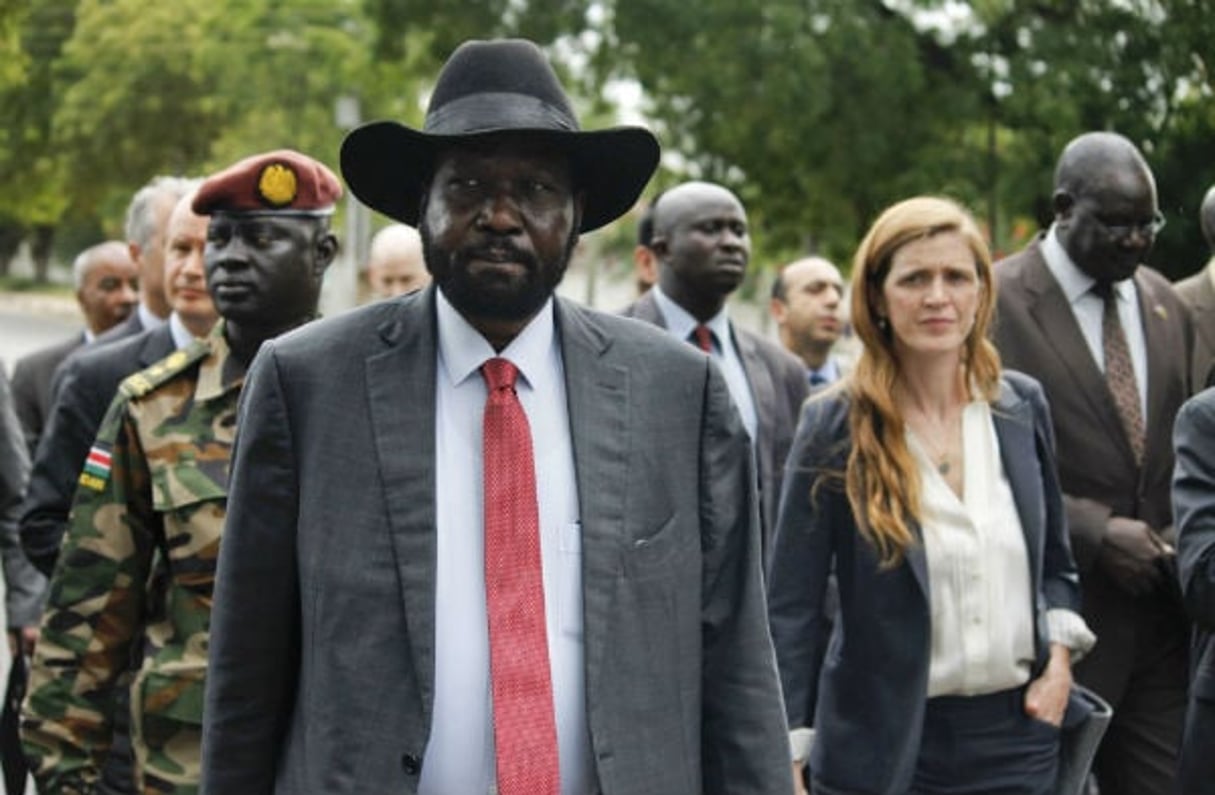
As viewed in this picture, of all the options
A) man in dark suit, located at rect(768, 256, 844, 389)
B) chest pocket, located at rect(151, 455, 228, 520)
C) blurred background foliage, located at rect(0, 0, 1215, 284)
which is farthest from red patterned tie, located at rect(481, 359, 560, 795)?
blurred background foliage, located at rect(0, 0, 1215, 284)

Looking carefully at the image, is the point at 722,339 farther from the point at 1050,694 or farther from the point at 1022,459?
the point at 1050,694

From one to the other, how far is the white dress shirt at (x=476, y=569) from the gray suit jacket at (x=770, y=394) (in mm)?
3562

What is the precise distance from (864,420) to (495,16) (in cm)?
1476

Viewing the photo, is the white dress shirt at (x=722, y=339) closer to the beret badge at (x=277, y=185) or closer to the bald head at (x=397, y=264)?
the bald head at (x=397, y=264)

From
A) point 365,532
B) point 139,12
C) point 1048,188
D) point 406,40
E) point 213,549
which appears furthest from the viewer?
point 139,12

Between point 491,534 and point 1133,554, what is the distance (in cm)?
320

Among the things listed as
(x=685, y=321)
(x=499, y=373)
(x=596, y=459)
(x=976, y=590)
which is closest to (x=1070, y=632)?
(x=976, y=590)

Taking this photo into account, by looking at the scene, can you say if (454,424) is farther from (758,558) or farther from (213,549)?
(213,549)

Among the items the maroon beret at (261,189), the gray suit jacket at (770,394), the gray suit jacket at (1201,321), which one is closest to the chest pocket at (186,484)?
the maroon beret at (261,189)

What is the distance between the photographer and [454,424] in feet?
10.2

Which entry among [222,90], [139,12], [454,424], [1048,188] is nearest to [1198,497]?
[454,424]

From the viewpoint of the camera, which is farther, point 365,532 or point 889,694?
point 889,694

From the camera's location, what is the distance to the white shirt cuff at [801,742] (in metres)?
4.88

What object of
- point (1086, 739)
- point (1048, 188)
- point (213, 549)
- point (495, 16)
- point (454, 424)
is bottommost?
point (1086, 739)
